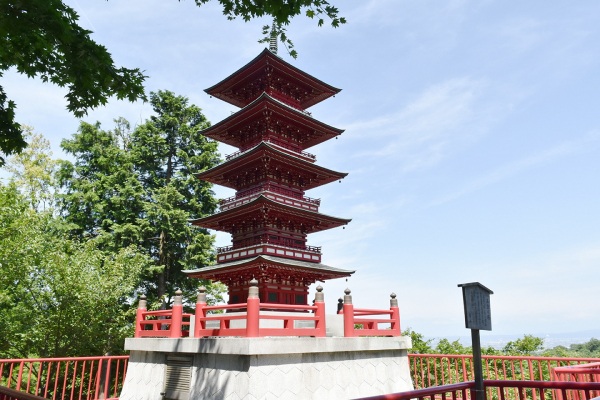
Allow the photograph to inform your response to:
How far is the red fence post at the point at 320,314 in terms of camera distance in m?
11.8

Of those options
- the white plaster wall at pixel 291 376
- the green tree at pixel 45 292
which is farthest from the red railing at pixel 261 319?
the green tree at pixel 45 292

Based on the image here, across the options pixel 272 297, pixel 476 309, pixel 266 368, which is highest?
pixel 272 297

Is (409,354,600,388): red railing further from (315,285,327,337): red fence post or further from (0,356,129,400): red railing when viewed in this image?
(0,356,129,400): red railing

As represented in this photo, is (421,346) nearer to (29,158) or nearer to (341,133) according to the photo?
(341,133)

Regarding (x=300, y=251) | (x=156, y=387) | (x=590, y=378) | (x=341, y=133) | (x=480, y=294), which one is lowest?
(x=156, y=387)

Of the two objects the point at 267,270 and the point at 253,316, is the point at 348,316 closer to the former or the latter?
the point at 253,316

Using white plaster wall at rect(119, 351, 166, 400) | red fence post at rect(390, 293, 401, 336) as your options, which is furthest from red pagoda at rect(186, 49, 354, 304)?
white plaster wall at rect(119, 351, 166, 400)

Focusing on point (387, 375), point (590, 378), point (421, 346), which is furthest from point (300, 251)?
point (590, 378)

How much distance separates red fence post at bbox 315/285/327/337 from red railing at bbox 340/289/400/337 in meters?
1.00

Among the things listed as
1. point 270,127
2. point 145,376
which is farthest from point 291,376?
point 270,127

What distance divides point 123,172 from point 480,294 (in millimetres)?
28453

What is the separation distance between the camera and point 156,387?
40.3ft

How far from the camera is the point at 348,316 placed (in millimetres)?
12766

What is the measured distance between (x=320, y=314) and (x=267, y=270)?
5849mm
